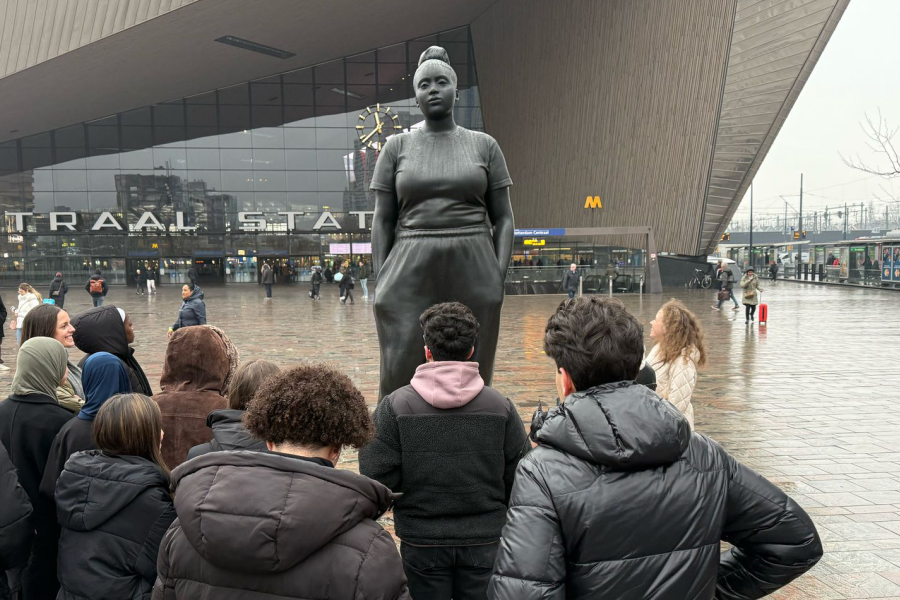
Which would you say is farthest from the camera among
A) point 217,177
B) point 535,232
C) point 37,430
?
point 217,177

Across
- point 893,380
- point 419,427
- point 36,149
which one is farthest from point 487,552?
point 36,149

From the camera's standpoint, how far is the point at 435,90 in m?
3.77

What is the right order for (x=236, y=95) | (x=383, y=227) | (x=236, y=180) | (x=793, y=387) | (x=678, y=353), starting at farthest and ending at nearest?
1. (x=236, y=180)
2. (x=236, y=95)
3. (x=793, y=387)
4. (x=678, y=353)
5. (x=383, y=227)

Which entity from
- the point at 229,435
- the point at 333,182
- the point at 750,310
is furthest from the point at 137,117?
the point at 229,435

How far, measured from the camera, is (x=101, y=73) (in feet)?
94.6

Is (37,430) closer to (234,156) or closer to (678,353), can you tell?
(678,353)

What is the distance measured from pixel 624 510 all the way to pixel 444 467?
945mm

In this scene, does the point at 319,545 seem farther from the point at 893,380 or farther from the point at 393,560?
the point at 893,380

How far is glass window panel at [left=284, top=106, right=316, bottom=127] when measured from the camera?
123 ft

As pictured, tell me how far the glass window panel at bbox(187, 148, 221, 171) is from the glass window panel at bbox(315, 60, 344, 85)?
7.13 metres

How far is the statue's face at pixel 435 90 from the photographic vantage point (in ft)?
12.4

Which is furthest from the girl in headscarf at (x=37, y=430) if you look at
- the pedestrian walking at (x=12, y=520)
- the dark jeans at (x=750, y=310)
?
the dark jeans at (x=750, y=310)

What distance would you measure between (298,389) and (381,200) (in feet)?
7.12

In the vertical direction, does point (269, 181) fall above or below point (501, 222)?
above
